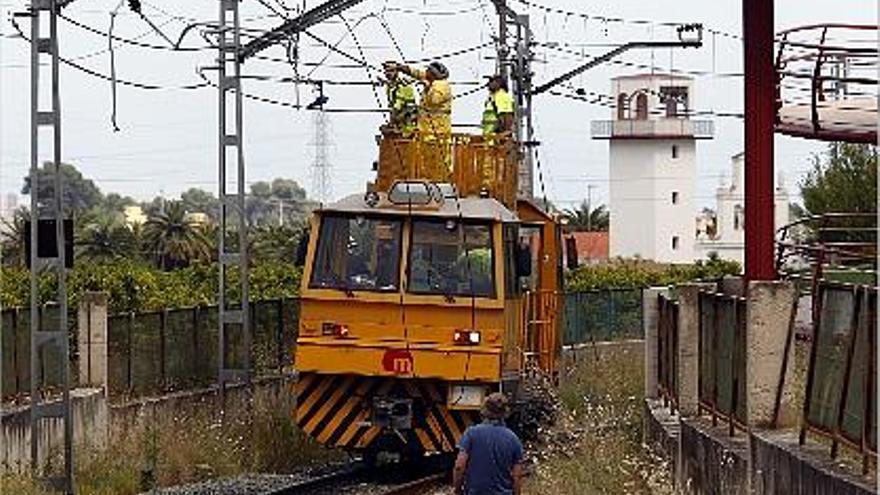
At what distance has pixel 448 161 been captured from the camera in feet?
83.8

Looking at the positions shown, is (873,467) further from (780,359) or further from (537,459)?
(537,459)

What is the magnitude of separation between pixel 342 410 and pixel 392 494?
215 centimetres

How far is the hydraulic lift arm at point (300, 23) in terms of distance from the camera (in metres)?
28.3

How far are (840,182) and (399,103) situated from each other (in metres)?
44.0

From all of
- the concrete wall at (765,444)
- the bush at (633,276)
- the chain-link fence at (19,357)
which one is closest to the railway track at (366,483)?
the chain-link fence at (19,357)

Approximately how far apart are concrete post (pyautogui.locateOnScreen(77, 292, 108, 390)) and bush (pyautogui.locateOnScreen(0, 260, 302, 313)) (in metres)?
2.68

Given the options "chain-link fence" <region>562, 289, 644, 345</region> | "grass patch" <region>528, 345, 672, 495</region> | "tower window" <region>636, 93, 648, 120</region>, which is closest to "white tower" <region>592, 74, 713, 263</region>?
"tower window" <region>636, 93, 648, 120</region>

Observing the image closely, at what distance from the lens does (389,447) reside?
24.7 metres

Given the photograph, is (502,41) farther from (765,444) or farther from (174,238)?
(174,238)

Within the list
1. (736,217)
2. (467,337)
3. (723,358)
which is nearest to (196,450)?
(467,337)

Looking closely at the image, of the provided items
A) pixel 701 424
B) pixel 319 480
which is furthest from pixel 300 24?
pixel 701 424

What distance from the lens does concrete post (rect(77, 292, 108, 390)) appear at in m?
26.0

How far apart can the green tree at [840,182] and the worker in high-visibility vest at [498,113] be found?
38.3m

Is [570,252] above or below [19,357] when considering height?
above
